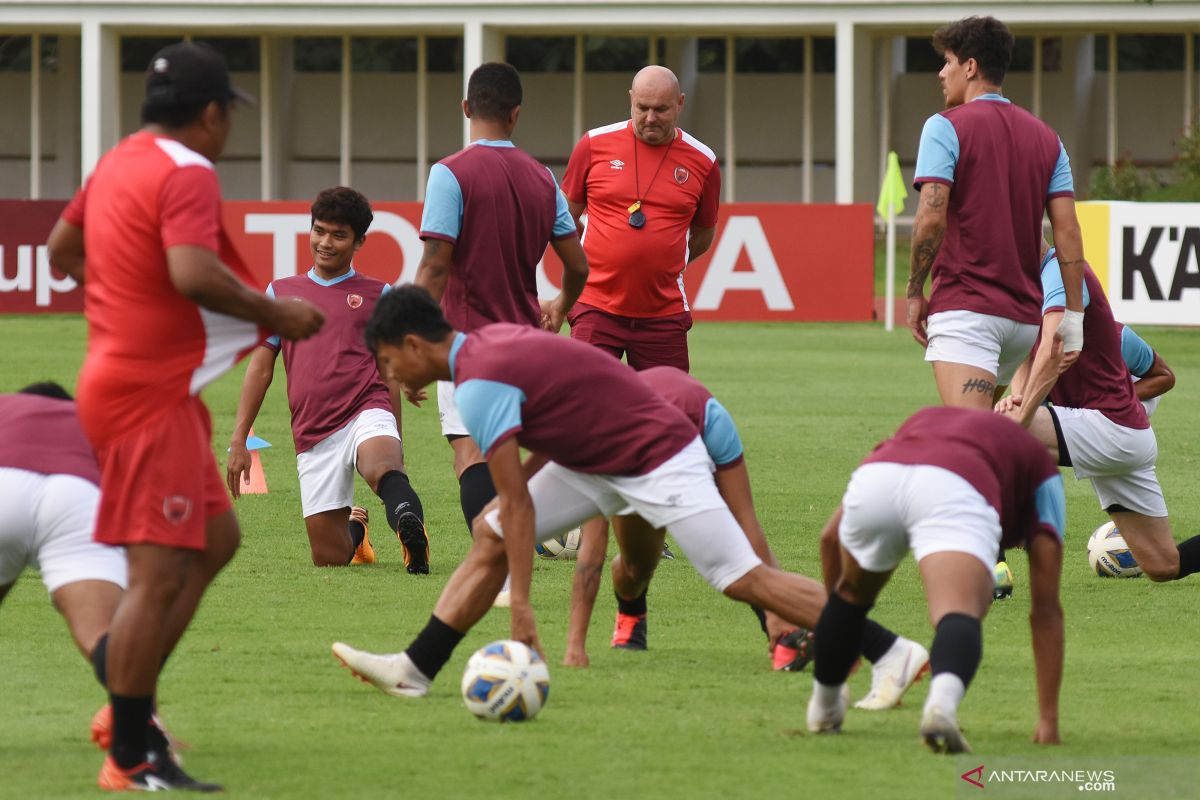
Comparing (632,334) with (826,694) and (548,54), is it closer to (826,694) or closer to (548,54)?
(826,694)

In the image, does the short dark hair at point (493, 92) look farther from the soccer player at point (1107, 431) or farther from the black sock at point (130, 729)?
the black sock at point (130, 729)

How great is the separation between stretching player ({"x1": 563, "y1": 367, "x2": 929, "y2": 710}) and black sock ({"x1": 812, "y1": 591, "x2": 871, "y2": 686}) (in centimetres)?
52

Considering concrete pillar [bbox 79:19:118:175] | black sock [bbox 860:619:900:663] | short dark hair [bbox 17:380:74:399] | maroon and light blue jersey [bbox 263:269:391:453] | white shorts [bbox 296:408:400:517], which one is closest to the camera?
short dark hair [bbox 17:380:74:399]

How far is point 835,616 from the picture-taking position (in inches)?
218

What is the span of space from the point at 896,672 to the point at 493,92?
3166 millimetres

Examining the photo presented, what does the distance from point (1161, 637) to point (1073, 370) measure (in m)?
1.39

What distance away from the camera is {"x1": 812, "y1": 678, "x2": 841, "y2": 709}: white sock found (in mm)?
5664

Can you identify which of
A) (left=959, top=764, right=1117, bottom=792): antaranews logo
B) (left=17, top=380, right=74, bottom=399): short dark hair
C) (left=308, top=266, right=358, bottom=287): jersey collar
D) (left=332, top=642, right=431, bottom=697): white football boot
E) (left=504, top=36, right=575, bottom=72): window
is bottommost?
(left=959, top=764, right=1117, bottom=792): antaranews logo

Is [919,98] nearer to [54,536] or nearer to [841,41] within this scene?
[841,41]

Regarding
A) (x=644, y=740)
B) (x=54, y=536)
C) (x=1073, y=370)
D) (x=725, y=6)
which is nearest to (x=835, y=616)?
(x=644, y=740)

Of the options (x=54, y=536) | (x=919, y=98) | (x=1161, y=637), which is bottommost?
(x=1161, y=637)

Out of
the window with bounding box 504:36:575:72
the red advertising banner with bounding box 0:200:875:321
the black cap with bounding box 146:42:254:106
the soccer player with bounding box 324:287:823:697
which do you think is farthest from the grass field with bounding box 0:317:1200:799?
the window with bounding box 504:36:575:72

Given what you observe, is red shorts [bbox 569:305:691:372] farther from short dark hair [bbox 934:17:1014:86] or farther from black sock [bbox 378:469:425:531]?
short dark hair [bbox 934:17:1014:86]

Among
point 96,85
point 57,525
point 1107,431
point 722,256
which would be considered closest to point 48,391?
point 57,525
